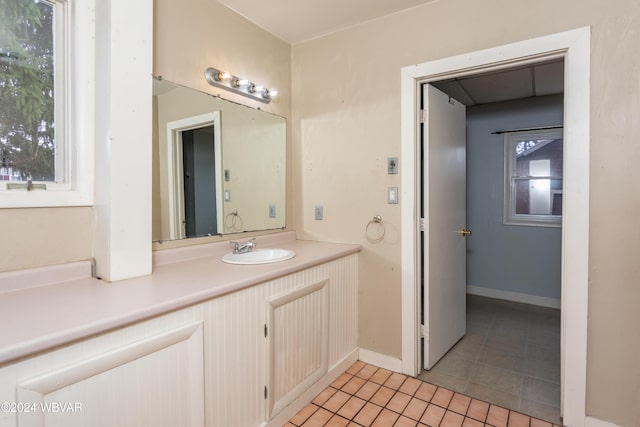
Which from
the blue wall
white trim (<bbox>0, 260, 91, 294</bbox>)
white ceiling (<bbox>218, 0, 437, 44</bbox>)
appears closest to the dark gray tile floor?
the blue wall

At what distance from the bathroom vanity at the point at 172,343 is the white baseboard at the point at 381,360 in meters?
0.39

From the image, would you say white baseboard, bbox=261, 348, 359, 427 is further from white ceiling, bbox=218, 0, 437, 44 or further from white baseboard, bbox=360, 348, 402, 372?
white ceiling, bbox=218, 0, 437, 44

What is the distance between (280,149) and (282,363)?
4.94ft

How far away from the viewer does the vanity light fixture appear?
2.02m

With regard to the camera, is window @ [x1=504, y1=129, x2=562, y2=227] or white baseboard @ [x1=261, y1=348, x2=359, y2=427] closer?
white baseboard @ [x1=261, y1=348, x2=359, y2=427]

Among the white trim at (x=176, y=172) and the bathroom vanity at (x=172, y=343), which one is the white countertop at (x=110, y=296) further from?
the white trim at (x=176, y=172)

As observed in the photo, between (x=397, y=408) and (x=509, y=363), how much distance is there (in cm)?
103

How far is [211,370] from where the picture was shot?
136 cm

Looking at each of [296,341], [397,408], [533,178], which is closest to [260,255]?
[296,341]

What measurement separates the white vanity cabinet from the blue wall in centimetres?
257

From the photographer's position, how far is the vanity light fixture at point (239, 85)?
2020mm

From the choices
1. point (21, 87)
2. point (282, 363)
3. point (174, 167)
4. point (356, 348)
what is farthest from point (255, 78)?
point (356, 348)

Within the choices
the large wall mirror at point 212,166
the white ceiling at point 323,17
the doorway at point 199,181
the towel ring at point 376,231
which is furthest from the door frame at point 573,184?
the doorway at point 199,181

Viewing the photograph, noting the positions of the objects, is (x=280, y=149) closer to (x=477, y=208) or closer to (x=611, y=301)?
(x=611, y=301)
